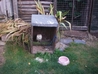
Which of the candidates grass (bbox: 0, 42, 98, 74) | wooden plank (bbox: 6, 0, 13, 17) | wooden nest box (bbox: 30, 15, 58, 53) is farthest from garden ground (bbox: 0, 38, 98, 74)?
wooden plank (bbox: 6, 0, 13, 17)

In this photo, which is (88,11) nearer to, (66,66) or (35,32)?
(35,32)

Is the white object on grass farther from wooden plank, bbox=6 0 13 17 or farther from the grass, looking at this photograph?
wooden plank, bbox=6 0 13 17

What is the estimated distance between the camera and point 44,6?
16.5 feet

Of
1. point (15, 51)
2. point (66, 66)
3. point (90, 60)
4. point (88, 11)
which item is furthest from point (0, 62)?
point (88, 11)

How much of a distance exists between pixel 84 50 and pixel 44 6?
177 cm

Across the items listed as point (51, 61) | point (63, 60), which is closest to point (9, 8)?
point (51, 61)

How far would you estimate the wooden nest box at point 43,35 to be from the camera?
12.6ft

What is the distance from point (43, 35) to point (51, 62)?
1.00 meters

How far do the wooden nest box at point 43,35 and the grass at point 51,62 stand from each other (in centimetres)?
24

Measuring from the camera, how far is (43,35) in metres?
4.45

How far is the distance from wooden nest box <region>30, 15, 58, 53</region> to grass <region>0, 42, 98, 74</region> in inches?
9.3

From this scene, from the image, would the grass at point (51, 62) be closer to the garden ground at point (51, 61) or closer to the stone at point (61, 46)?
the garden ground at point (51, 61)

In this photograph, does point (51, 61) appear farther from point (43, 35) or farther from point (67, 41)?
point (67, 41)

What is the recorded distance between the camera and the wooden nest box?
3.83m
